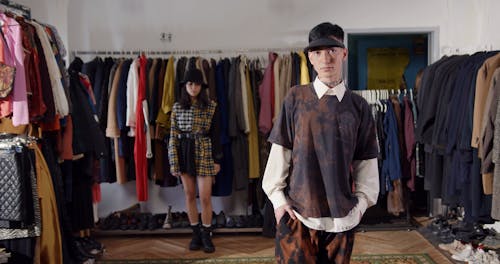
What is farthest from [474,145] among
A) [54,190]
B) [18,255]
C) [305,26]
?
[18,255]

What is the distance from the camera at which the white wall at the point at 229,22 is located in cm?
415

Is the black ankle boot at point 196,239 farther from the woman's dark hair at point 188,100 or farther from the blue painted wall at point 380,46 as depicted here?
the blue painted wall at point 380,46

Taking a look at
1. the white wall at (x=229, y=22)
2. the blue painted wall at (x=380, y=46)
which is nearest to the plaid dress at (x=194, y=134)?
the white wall at (x=229, y=22)

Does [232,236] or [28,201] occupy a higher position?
[28,201]

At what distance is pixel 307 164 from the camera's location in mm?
1504

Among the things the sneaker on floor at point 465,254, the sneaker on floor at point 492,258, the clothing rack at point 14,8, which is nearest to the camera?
the clothing rack at point 14,8

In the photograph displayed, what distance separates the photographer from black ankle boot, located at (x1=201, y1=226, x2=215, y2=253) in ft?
11.2

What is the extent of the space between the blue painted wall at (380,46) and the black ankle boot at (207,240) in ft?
8.36

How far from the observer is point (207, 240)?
11.4ft

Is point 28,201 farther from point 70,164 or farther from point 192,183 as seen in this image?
point 192,183

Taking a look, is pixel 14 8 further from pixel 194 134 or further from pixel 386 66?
pixel 386 66

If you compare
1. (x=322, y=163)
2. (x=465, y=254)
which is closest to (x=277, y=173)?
(x=322, y=163)

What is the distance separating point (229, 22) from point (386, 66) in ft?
6.87

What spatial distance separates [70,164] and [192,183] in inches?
38.3
